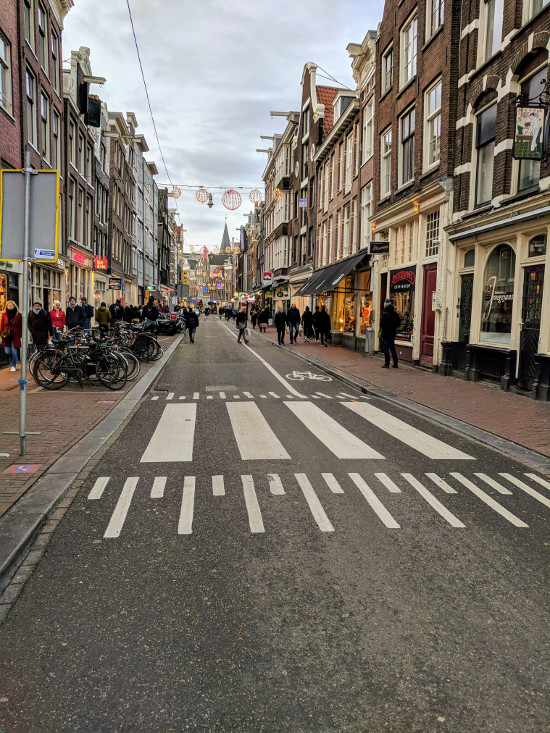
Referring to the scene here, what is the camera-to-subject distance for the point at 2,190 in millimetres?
5883

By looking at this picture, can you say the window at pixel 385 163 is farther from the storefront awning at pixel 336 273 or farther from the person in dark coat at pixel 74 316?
the person in dark coat at pixel 74 316

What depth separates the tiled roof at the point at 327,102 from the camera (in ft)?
111

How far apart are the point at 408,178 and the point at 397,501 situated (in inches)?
606

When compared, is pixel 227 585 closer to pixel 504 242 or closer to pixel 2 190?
pixel 2 190

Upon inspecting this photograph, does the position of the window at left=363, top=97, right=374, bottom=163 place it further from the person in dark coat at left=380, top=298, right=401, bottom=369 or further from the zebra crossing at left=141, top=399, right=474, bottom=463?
the zebra crossing at left=141, top=399, right=474, bottom=463

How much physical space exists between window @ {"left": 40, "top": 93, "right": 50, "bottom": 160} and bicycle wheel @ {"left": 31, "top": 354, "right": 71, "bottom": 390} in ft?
40.3

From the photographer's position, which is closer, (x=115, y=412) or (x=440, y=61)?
(x=115, y=412)

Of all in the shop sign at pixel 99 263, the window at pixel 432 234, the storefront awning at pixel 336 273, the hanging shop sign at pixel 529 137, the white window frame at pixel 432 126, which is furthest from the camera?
the shop sign at pixel 99 263

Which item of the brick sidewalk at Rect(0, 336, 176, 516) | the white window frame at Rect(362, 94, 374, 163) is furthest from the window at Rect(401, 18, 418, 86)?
the brick sidewalk at Rect(0, 336, 176, 516)

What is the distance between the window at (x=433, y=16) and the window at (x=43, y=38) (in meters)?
12.9

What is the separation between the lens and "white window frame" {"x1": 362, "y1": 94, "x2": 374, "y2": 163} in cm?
2248

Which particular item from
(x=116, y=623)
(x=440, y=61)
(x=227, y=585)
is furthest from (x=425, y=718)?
(x=440, y=61)

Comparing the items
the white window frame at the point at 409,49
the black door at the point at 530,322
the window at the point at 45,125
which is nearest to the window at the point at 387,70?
the white window frame at the point at 409,49

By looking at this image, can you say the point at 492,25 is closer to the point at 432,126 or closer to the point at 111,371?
the point at 432,126
